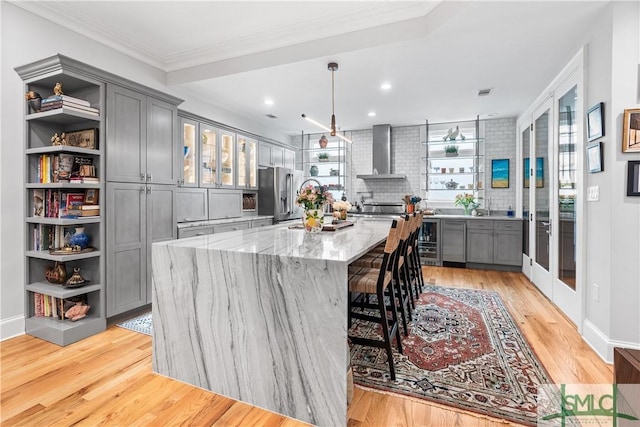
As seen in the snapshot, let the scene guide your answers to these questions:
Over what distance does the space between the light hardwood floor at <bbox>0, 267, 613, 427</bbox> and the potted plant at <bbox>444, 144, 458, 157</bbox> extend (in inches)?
159

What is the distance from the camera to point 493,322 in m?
3.06

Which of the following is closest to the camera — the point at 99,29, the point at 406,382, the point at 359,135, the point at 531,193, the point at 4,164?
the point at 406,382

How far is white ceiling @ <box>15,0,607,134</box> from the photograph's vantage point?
2.80m

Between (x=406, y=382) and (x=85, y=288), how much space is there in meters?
2.76

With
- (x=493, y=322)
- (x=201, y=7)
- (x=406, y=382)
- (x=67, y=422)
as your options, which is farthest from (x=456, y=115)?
(x=67, y=422)

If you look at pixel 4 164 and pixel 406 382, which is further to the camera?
pixel 4 164

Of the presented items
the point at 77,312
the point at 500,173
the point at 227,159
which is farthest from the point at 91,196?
the point at 500,173

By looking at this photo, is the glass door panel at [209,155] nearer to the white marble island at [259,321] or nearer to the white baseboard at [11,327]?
the white baseboard at [11,327]

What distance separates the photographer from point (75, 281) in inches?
111

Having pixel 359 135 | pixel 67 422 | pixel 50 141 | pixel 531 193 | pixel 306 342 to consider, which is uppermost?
pixel 359 135

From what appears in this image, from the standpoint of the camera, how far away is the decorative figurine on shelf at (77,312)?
281cm

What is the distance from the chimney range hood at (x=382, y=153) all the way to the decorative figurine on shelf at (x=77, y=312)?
16.8 ft

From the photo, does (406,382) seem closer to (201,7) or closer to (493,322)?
(493,322)

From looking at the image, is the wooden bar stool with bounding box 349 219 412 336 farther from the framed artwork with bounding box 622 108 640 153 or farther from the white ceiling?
the white ceiling
